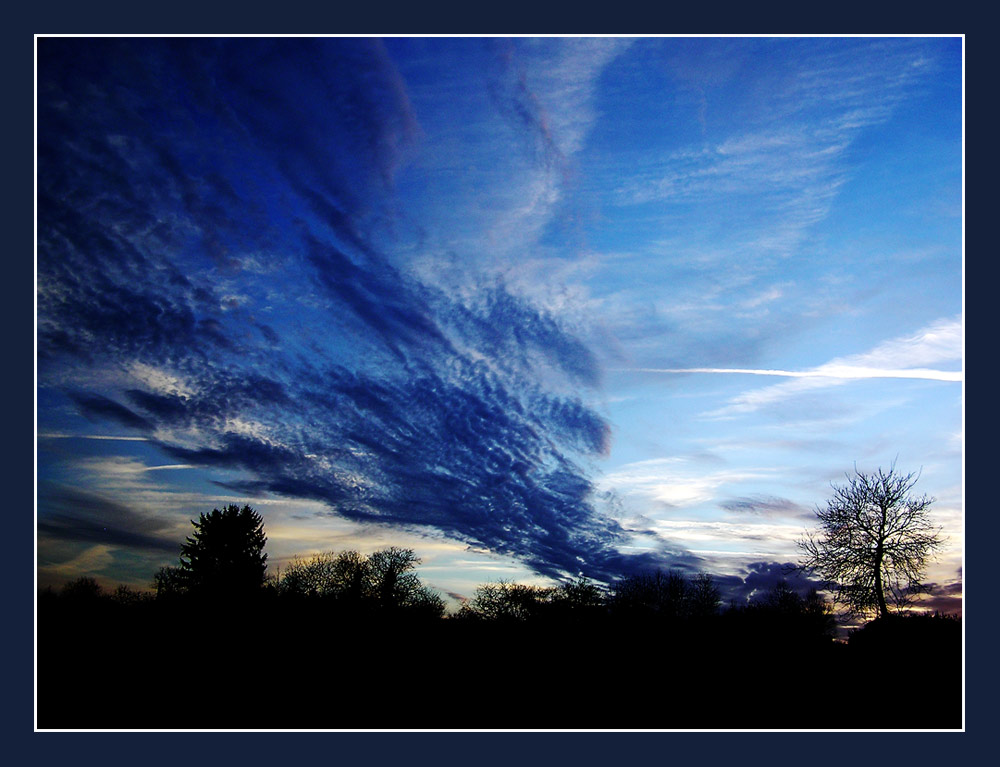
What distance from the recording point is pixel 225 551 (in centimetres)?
4406

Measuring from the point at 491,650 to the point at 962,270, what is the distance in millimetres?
15744

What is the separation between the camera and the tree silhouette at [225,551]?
42.5 m

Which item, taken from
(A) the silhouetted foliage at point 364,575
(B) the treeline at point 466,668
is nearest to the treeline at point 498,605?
(B) the treeline at point 466,668

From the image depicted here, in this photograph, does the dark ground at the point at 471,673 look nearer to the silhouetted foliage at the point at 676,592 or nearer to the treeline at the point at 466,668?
the treeline at the point at 466,668

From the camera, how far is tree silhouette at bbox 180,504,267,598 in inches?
1672

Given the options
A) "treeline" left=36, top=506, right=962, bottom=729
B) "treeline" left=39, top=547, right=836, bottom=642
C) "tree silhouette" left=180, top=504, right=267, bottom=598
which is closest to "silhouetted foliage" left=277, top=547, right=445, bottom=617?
"tree silhouette" left=180, top=504, right=267, bottom=598

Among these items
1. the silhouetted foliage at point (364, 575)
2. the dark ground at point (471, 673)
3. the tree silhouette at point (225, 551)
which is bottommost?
the silhouetted foliage at point (364, 575)

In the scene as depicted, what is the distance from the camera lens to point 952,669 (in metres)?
14.7

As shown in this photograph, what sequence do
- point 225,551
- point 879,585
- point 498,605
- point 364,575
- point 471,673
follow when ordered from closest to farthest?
point 471,673 → point 879,585 → point 498,605 → point 225,551 → point 364,575

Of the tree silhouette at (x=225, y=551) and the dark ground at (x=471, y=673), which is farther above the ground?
the dark ground at (x=471, y=673)

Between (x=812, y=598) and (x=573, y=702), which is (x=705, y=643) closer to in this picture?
(x=573, y=702)

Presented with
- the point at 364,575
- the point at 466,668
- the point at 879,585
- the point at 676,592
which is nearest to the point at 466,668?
the point at 466,668

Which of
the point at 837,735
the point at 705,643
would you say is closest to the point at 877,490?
the point at 705,643

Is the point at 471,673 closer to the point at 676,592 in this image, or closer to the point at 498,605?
the point at 498,605
